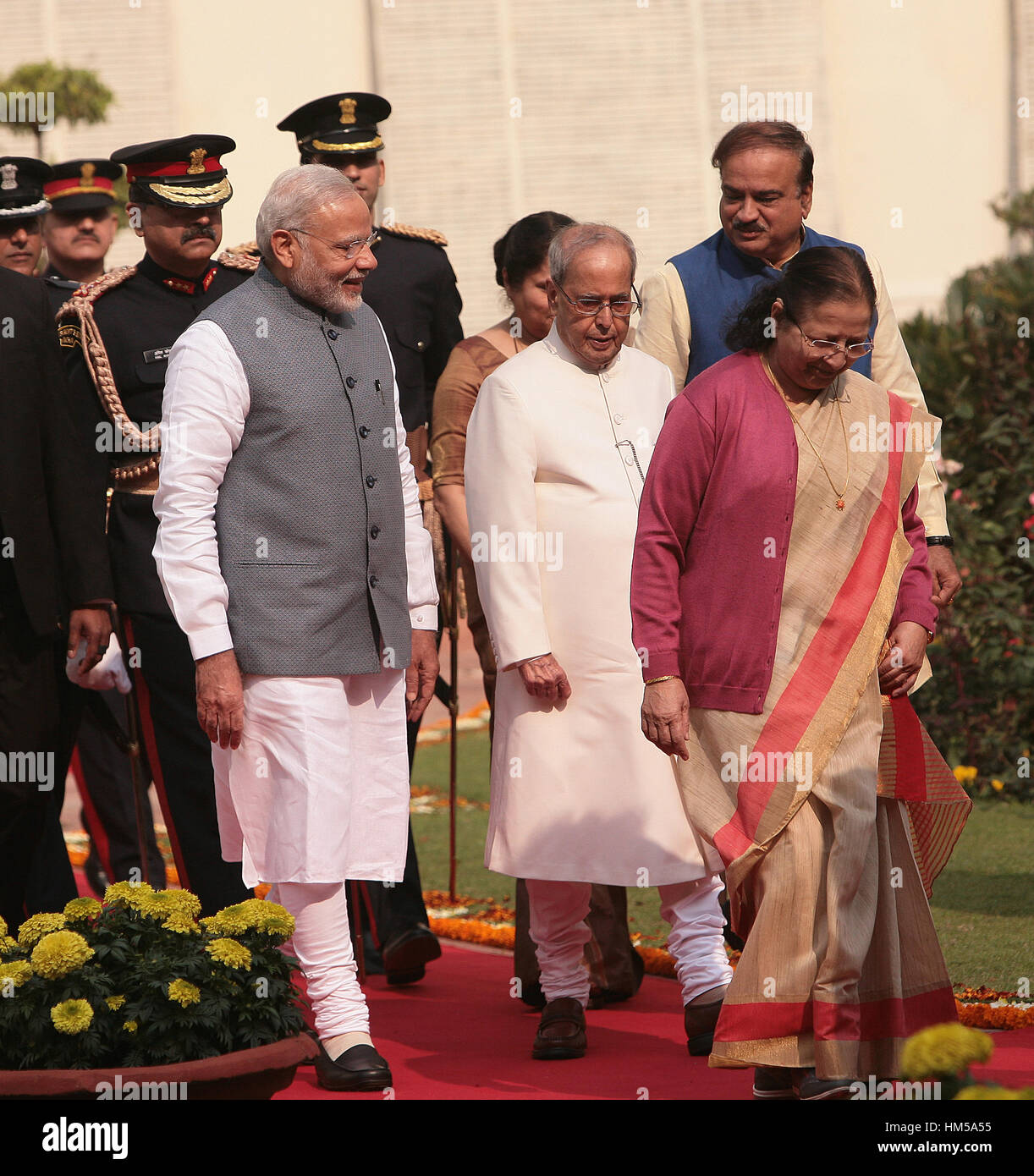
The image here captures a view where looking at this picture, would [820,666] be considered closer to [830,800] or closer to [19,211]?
[830,800]

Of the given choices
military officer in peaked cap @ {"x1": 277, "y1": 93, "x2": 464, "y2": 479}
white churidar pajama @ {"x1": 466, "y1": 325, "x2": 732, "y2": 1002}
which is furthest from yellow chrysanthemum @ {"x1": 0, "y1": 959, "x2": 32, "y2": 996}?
military officer in peaked cap @ {"x1": 277, "y1": 93, "x2": 464, "y2": 479}

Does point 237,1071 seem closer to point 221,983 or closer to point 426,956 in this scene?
point 221,983

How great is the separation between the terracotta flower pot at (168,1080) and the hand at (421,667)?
1308 mm

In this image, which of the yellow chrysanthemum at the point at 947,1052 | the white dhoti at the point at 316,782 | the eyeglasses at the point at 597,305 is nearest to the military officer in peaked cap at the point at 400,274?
the eyeglasses at the point at 597,305

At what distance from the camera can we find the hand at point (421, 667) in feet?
16.3

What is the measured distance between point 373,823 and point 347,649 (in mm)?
465

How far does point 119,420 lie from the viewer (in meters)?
5.38

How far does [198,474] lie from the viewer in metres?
4.48

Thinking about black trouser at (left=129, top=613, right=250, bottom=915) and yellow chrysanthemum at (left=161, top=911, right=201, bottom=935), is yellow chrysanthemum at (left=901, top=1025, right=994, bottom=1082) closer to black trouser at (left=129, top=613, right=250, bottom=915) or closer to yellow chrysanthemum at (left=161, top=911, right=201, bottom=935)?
yellow chrysanthemum at (left=161, top=911, right=201, bottom=935)

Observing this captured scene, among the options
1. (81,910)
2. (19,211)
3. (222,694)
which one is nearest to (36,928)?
(81,910)

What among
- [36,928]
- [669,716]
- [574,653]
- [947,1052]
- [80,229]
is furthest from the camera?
[80,229]

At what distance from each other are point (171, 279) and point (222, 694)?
5.24 feet

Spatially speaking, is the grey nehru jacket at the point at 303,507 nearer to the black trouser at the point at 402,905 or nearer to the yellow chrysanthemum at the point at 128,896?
the yellow chrysanthemum at the point at 128,896

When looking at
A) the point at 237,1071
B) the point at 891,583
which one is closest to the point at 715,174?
the point at 891,583
